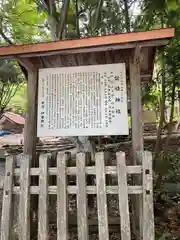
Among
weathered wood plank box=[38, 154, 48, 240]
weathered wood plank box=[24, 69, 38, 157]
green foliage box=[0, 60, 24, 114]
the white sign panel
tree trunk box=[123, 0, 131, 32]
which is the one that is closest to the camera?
weathered wood plank box=[38, 154, 48, 240]

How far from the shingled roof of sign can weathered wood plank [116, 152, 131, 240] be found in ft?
4.01

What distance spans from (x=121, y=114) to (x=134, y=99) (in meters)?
0.28

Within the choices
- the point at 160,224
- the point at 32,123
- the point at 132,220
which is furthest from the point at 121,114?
the point at 160,224

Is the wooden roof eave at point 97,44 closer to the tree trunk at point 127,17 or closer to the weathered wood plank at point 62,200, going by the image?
the weathered wood plank at point 62,200

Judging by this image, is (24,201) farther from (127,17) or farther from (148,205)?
(127,17)

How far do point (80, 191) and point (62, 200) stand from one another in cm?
22

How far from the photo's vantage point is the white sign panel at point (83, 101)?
3035mm

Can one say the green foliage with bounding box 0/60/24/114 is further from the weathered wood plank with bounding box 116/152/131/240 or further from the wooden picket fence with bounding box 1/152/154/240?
the weathered wood plank with bounding box 116/152/131/240

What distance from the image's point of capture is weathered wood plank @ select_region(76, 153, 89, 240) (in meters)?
2.58

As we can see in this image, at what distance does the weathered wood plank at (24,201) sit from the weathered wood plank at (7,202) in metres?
0.13

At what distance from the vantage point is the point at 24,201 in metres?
2.71

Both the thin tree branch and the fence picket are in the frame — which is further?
the thin tree branch

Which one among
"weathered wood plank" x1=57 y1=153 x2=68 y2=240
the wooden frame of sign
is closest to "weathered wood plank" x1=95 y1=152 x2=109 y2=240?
"weathered wood plank" x1=57 y1=153 x2=68 y2=240

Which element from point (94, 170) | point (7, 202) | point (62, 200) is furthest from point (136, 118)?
point (7, 202)
